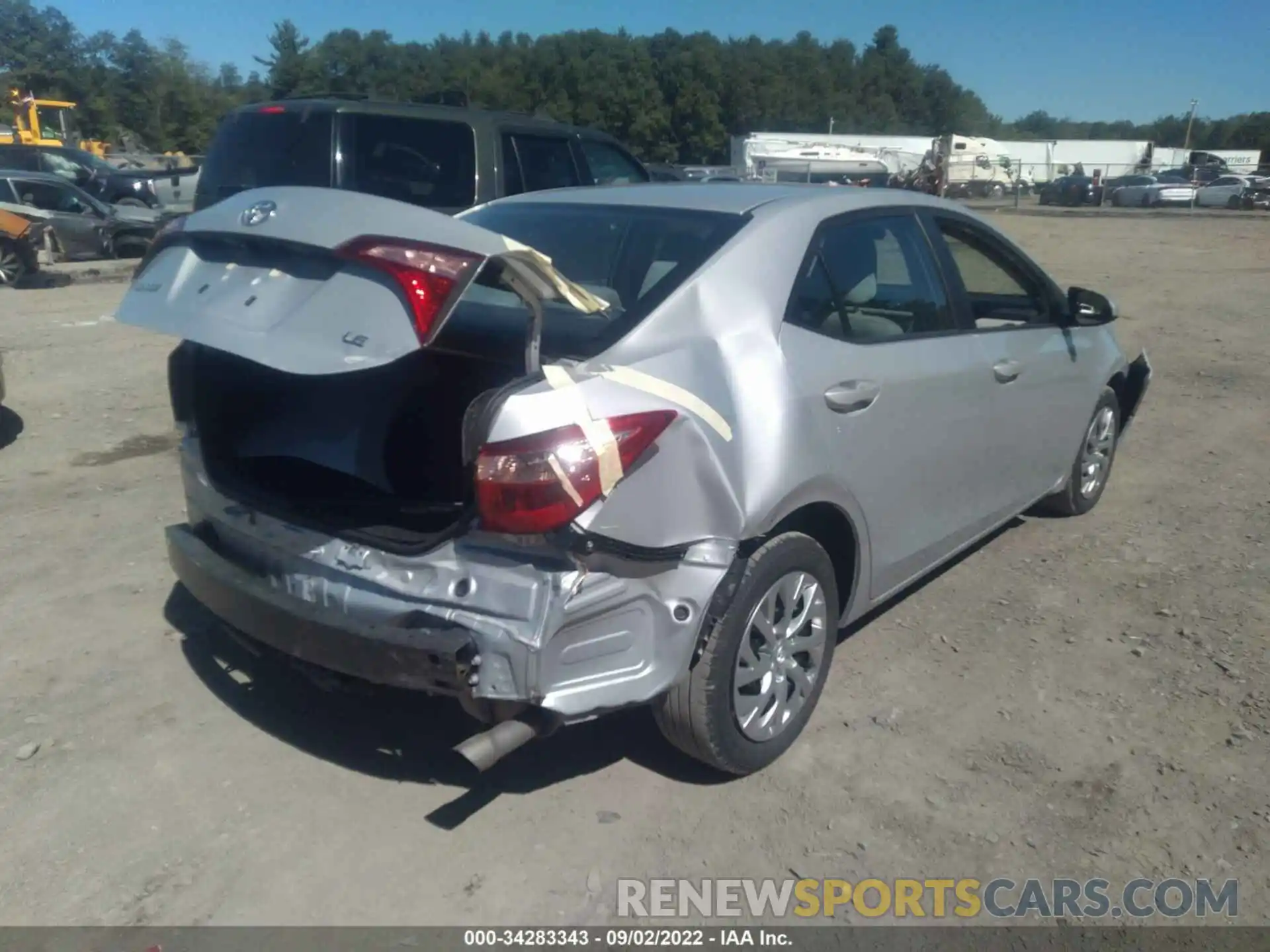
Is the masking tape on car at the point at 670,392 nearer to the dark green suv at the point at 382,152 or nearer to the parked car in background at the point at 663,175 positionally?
the parked car in background at the point at 663,175

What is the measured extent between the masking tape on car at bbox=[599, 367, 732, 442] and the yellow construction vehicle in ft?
107

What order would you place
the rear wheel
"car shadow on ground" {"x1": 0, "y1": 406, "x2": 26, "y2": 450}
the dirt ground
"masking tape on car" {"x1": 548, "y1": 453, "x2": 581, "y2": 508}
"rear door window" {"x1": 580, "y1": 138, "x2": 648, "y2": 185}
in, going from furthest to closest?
the rear wheel → "rear door window" {"x1": 580, "y1": 138, "x2": 648, "y2": 185} → "car shadow on ground" {"x1": 0, "y1": 406, "x2": 26, "y2": 450} → the dirt ground → "masking tape on car" {"x1": 548, "y1": 453, "x2": 581, "y2": 508}

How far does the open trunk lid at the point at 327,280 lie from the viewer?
250 centimetres

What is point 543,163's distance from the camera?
8.59m

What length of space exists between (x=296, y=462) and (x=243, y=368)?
0.41 metres

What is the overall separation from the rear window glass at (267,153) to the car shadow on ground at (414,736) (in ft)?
15.3

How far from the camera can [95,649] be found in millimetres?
4078

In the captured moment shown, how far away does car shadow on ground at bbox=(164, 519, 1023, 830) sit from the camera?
3.30 metres

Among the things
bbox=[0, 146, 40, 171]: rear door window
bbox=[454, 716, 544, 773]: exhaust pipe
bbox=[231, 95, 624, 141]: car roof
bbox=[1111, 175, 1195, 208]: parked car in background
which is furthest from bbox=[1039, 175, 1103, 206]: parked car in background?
bbox=[454, 716, 544, 773]: exhaust pipe

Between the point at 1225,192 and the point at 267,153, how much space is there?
41.3 m

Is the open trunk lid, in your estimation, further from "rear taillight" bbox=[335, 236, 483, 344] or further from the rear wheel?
the rear wheel

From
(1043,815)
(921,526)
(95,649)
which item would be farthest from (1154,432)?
(95,649)

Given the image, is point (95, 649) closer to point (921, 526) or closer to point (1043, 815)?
point (921, 526)

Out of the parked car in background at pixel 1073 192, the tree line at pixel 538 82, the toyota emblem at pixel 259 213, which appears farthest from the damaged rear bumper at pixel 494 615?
the tree line at pixel 538 82
